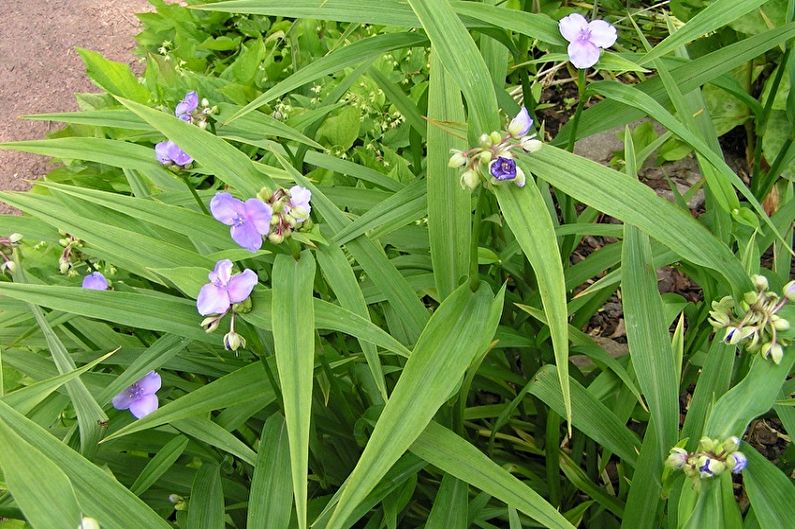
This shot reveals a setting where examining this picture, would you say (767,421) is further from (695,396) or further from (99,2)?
(99,2)

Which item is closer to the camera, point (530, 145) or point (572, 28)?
point (530, 145)

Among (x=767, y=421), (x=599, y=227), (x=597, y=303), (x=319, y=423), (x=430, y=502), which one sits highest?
(x=599, y=227)

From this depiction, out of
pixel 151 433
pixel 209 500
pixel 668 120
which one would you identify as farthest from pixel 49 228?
pixel 668 120

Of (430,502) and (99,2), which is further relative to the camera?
(99,2)

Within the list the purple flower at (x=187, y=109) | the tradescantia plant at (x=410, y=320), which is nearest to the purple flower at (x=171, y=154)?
the tradescantia plant at (x=410, y=320)

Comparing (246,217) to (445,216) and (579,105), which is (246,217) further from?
(579,105)

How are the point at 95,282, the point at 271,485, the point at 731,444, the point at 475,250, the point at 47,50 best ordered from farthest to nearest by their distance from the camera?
the point at 47,50 < the point at 95,282 < the point at 271,485 < the point at 475,250 < the point at 731,444

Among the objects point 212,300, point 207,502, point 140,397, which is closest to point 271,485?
point 207,502

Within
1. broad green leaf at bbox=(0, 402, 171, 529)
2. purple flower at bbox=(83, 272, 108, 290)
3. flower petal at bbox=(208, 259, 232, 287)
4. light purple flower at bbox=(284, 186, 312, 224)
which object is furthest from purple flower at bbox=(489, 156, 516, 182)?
purple flower at bbox=(83, 272, 108, 290)
